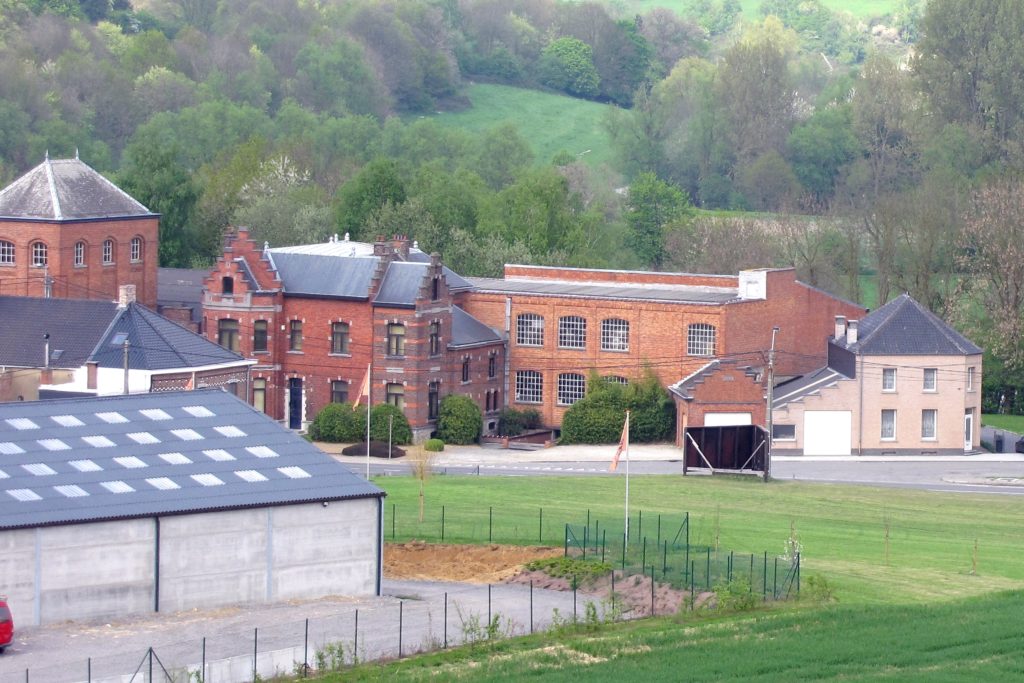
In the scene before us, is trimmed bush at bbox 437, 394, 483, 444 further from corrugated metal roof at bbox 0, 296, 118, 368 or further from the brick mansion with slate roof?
corrugated metal roof at bbox 0, 296, 118, 368

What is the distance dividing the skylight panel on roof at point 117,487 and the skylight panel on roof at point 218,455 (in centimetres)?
305

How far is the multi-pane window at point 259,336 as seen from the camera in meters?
89.3

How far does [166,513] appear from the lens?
4875cm

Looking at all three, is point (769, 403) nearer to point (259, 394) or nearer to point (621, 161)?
point (259, 394)

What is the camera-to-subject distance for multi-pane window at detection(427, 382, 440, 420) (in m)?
88.8

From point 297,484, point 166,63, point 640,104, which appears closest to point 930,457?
point 297,484

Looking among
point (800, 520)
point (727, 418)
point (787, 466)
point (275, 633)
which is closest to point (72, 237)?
point (727, 418)

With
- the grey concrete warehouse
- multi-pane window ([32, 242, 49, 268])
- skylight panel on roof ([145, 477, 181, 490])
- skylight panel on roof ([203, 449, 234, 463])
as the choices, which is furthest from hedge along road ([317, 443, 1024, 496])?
skylight panel on roof ([145, 477, 181, 490])

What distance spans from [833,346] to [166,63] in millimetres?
111261

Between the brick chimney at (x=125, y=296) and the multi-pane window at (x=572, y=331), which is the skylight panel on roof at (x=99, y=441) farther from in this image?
the multi-pane window at (x=572, y=331)

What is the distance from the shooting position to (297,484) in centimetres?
5166

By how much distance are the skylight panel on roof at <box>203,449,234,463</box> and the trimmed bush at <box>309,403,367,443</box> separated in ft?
110

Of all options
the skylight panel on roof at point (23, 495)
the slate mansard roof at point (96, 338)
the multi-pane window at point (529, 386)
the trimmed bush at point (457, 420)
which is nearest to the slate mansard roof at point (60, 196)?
the slate mansard roof at point (96, 338)

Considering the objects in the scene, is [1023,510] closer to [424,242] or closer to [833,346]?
[833,346]
